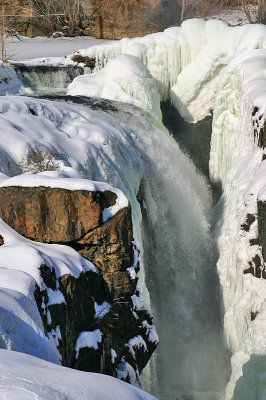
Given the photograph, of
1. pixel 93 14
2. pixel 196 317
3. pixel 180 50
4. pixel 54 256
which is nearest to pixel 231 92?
pixel 180 50

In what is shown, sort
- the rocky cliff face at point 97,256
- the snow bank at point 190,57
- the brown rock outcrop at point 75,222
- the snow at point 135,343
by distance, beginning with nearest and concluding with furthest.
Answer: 1. the rocky cliff face at point 97,256
2. the brown rock outcrop at point 75,222
3. the snow at point 135,343
4. the snow bank at point 190,57

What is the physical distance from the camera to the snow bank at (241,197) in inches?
496

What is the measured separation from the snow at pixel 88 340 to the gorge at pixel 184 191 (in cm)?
115

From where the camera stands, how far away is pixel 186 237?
14.8m

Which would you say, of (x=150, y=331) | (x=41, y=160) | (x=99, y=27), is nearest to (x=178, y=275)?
(x=41, y=160)

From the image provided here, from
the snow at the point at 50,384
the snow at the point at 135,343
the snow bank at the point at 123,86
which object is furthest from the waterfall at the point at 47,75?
the snow at the point at 50,384

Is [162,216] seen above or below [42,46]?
above

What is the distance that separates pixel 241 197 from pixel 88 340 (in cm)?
649

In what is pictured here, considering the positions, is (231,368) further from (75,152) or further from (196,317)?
(75,152)

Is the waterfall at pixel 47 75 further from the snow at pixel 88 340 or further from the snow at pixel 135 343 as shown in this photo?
the snow at pixel 88 340

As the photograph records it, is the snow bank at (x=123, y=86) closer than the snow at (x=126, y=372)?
No

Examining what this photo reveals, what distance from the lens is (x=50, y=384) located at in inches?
169

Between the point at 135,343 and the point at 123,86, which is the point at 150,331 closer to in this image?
the point at 135,343

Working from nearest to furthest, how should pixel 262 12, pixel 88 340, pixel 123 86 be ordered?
pixel 88 340, pixel 123 86, pixel 262 12
